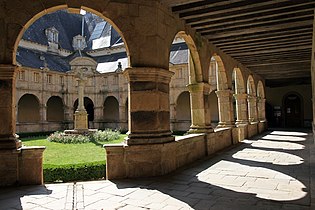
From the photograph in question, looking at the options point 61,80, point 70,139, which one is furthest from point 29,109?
point 70,139

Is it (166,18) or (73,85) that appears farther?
(73,85)

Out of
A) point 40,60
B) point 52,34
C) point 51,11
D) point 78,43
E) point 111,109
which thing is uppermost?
point 52,34

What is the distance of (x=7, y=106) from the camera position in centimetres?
369

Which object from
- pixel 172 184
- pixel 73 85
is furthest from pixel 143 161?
pixel 73 85

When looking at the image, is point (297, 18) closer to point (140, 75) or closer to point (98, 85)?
point (140, 75)

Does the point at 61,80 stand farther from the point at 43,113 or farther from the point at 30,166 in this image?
the point at 30,166

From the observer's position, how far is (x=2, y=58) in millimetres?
3666

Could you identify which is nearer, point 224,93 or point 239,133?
point 224,93

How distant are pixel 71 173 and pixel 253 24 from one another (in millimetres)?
5240

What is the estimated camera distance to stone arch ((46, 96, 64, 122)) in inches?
826

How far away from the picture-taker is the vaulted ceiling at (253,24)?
481 centimetres

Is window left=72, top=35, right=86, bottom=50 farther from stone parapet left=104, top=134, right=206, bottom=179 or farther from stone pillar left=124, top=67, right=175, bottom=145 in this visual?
stone parapet left=104, top=134, right=206, bottom=179

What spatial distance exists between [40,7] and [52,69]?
18157 mm

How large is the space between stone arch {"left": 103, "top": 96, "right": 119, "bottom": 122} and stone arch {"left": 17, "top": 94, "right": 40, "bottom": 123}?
5.65m
